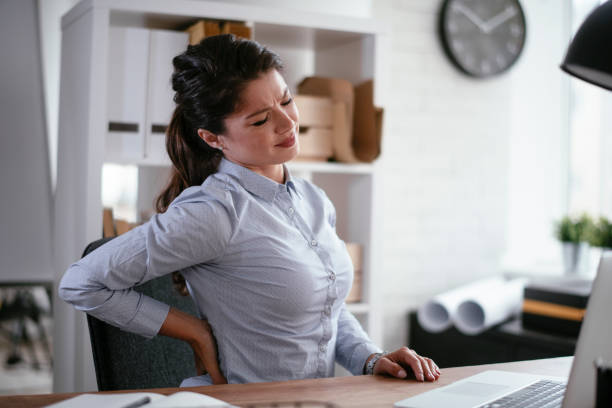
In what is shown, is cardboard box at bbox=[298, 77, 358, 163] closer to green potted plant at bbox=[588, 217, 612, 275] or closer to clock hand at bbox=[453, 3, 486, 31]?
clock hand at bbox=[453, 3, 486, 31]

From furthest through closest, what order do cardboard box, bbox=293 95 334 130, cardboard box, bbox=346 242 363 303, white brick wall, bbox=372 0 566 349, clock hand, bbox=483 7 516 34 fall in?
clock hand, bbox=483 7 516 34 < white brick wall, bbox=372 0 566 349 < cardboard box, bbox=346 242 363 303 < cardboard box, bbox=293 95 334 130

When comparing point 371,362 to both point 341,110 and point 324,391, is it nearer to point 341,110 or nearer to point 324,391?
point 324,391

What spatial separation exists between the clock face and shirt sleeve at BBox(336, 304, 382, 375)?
2.06 m

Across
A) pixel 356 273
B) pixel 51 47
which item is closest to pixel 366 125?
pixel 356 273

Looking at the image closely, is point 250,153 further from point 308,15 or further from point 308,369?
point 308,15

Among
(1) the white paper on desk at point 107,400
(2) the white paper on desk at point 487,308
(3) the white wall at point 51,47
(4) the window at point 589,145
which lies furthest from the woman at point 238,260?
(4) the window at point 589,145

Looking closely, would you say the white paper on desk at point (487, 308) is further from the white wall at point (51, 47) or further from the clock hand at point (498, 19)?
the white wall at point (51, 47)

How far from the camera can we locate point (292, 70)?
241 centimetres

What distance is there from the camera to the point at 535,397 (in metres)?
1.03

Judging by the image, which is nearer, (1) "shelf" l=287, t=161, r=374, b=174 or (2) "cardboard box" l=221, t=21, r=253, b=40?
(2) "cardboard box" l=221, t=21, r=253, b=40

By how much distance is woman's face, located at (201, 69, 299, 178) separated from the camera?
4.23 feet

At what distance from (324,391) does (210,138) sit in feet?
1.93

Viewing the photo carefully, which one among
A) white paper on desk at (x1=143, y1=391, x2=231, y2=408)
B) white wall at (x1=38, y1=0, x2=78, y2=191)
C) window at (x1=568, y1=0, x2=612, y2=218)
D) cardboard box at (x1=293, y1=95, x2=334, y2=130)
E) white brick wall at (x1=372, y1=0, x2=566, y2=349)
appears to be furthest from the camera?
window at (x1=568, y1=0, x2=612, y2=218)

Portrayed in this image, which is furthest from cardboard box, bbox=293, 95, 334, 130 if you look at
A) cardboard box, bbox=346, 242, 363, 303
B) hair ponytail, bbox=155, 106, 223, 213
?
hair ponytail, bbox=155, 106, 223, 213
